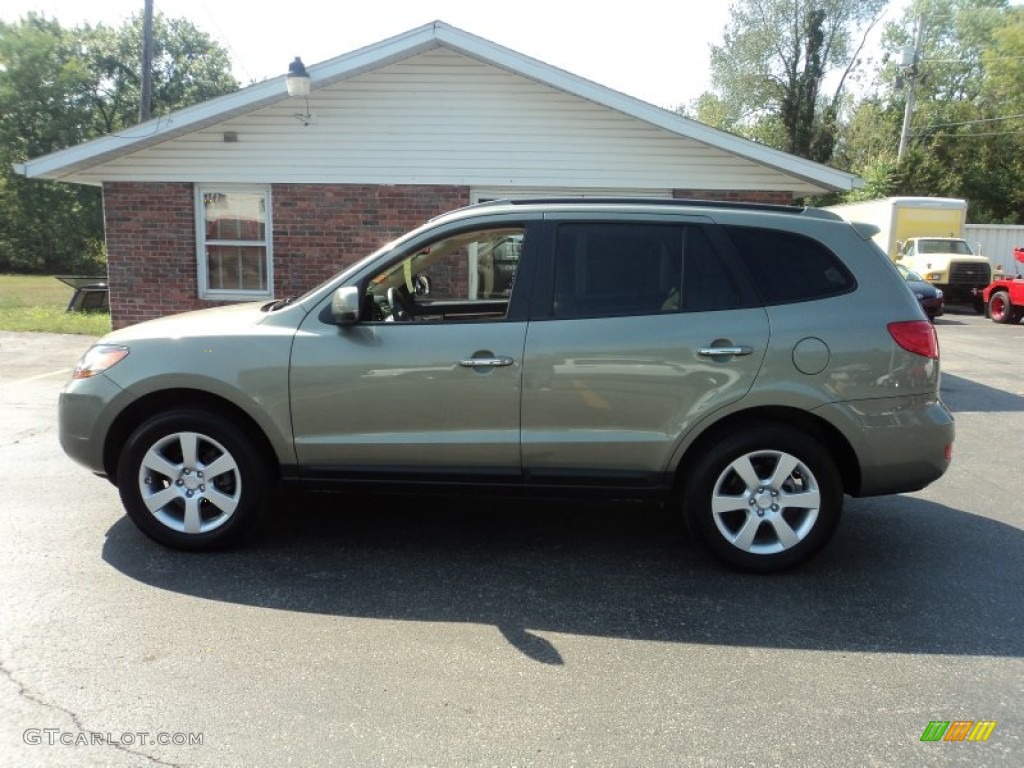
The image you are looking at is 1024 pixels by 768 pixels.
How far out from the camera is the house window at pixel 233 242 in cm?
1107

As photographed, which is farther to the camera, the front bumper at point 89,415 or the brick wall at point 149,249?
the brick wall at point 149,249

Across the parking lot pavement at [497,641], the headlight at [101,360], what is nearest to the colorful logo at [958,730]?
the parking lot pavement at [497,641]

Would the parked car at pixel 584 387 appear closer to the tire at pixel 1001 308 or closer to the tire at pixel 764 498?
the tire at pixel 764 498

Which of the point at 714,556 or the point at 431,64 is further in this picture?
the point at 431,64

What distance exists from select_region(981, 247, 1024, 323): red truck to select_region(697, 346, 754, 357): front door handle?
18.2 meters

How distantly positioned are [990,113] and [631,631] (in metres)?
47.0

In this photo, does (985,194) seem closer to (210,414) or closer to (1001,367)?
(1001,367)

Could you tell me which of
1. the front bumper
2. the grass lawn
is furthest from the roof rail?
the grass lawn

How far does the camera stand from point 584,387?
12.9ft

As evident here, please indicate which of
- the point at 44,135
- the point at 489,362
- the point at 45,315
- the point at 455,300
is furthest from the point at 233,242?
the point at 44,135

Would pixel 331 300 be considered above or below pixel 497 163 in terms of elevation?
below

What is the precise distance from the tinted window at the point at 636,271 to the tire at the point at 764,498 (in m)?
0.74

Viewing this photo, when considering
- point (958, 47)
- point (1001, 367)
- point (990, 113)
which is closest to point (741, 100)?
point (990, 113)

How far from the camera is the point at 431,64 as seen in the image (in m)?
10.5
